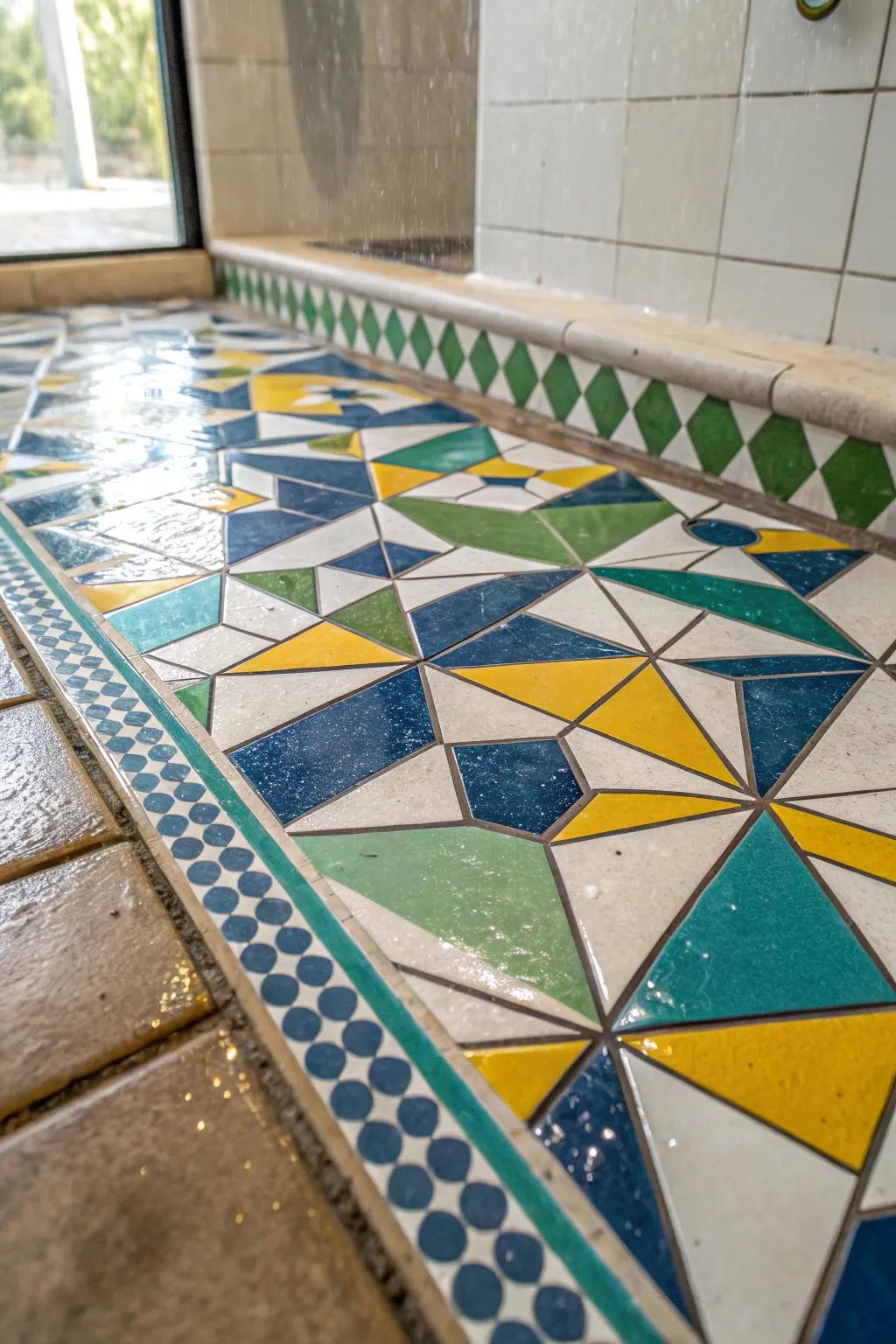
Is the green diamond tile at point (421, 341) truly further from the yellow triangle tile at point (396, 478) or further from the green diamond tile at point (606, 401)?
the yellow triangle tile at point (396, 478)

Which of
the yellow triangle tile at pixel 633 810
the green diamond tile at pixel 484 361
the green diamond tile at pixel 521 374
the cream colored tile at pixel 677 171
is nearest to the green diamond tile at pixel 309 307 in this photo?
the green diamond tile at pixel 484 361

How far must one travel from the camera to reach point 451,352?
8.91 feet

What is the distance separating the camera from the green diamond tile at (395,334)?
2.93m

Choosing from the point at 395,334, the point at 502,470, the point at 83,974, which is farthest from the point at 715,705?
the point at 395,334

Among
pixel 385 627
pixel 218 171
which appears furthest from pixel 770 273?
pixel 218 171

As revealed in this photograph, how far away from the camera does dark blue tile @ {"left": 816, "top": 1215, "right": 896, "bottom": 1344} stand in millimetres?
573

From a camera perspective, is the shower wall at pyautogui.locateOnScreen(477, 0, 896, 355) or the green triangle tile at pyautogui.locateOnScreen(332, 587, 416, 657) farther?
the shower wall at pyautogui.locateOnScreen(477, 0, 896, 355)

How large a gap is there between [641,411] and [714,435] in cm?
22

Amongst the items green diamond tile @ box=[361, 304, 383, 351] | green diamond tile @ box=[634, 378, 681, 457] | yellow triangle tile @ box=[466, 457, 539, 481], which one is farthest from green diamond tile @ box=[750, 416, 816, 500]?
green diamond tile @ box=[361, 304, 383, 351]

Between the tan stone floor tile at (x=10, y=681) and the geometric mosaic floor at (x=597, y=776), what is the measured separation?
0.55 feet

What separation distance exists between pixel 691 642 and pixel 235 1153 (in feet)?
3.13

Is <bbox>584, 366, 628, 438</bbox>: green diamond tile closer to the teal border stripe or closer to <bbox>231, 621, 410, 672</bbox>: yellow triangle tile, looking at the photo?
<bbox>231, 621, 410, 672</bbox>: yellow triangle tile

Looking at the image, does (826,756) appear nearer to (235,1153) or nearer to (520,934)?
(520,934)

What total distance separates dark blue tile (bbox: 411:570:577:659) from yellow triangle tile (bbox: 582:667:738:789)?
0.27 metres
